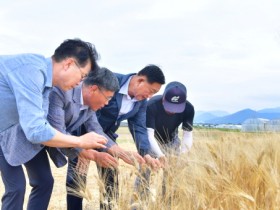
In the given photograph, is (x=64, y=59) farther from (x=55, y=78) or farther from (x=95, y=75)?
(x=95, y=75)

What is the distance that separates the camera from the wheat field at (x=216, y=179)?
7.64 ft

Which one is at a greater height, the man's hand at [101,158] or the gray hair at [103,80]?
the gray hair at [103,80]

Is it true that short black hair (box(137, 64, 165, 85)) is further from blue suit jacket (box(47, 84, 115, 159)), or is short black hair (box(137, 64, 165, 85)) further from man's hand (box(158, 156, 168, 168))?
man's hand (box(158, 156, 168, 168))

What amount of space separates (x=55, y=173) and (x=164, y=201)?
538 cm

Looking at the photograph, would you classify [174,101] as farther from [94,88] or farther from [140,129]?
[94,88]

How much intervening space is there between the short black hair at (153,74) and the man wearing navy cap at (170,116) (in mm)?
302

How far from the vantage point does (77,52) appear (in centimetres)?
270

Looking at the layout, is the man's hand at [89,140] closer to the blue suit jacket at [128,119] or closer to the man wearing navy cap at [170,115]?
the blue suit jacket at [128,119]

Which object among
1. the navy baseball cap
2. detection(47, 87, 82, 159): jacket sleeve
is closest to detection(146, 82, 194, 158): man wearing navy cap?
the navy baseball cap

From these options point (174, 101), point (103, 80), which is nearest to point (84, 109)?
point (103, 80)

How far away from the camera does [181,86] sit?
4.10 meters

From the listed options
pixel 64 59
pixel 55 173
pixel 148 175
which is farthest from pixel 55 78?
pixel 55 173

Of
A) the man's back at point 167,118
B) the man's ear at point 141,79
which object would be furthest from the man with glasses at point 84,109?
the man's back at point 167,118

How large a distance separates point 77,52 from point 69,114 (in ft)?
1.81
